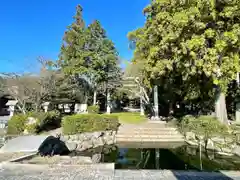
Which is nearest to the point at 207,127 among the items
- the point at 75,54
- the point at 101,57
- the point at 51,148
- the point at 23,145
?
the point at 51,148

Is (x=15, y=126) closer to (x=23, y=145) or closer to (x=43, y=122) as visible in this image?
(x=43, y=122)

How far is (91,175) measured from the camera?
15.3 feet

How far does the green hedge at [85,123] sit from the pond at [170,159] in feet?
6.19

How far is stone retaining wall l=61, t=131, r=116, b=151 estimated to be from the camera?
9.45 meters

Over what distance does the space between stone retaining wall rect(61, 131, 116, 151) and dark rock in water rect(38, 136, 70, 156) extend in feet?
2.29

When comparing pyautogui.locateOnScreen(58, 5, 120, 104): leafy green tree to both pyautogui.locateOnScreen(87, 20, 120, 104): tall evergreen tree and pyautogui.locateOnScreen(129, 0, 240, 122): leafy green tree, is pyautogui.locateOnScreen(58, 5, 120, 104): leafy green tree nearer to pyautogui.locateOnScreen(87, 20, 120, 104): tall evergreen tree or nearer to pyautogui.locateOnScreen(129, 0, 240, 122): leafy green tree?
pyautogui.locateOnScreen(87, 20, 120, 104): tall evergreen tree

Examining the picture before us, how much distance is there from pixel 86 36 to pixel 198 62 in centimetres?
1791

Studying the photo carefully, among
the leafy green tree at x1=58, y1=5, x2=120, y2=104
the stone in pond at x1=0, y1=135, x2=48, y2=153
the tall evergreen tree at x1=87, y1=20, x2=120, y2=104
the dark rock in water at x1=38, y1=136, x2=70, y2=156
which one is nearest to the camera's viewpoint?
the dark rock in water at x1=38, y1=136, x2=70, y2=156

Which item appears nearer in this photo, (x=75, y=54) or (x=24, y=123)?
(x=24, y=123)

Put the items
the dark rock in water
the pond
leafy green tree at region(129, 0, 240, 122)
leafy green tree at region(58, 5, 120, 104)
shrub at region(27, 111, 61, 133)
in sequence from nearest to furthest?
the pond < the dark rock in water < leafy green tree at region(129, 0, 240, 122) < shrub at region(27, 111, 61, 133) < leafy green tree at region(58, 5, 120, 104)

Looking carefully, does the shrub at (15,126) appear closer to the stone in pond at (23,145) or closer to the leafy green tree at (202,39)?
the stone in pond at (23,145)

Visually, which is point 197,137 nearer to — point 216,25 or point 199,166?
point 199,166

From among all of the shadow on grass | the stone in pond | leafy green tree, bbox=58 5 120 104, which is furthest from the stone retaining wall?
leafy green tree, bbox=58 5 120 104

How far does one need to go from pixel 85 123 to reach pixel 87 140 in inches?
47.7
